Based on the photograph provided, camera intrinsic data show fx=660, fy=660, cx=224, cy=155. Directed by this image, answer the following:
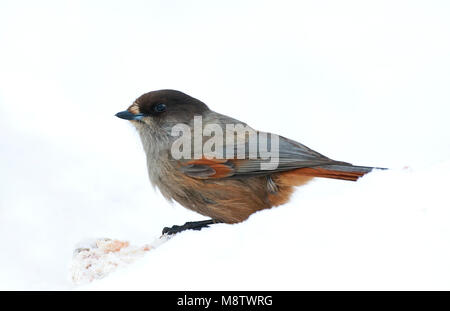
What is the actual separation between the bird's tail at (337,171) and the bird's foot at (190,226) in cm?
82

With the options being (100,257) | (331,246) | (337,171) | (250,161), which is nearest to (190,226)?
(250,161)

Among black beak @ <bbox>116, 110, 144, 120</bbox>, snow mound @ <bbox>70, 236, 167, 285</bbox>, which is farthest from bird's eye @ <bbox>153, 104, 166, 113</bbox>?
snow mound @ <bbox>70, 236, 167, 285</bbox>

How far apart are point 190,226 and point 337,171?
1.23 m

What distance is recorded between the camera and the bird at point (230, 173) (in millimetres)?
5008

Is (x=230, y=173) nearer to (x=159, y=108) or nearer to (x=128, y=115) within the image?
(x=159, y=108)

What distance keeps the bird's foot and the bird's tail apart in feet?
2.70

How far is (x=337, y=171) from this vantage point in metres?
4.84

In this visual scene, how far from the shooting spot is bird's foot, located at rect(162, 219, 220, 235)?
515 cm

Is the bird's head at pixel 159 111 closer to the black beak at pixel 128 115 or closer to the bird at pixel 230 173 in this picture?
the black beak at pixel 128 115

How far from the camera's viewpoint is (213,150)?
17.1 feet

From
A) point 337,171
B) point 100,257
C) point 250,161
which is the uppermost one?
point 250,161

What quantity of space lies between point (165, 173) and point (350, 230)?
2337 millimetres

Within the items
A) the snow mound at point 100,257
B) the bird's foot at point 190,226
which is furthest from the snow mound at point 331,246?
the bird's foot at point 190,226
